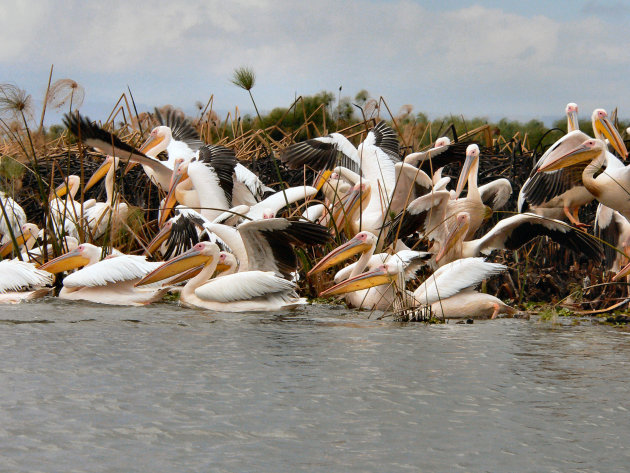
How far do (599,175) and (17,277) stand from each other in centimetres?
399

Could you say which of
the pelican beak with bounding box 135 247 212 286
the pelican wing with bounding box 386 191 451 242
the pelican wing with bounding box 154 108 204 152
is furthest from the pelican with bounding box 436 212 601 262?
the pelican wing with bounding box 154 108 204 152

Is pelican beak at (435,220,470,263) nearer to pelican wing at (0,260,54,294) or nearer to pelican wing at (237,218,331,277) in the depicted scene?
pelican wing at (237,218,331,277)

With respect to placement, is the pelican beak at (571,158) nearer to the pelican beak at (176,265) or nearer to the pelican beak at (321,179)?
the pelican beak at (321,179)

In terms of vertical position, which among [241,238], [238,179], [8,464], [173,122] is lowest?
[8,464]

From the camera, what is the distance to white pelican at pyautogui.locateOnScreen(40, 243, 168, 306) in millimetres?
6016

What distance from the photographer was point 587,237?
6090 millimetres

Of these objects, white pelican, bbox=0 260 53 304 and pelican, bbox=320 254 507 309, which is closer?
pelican, bbox=320 254 507 309

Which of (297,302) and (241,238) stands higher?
Result: (241,238)

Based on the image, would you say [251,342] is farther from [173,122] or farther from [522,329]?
[173,122]

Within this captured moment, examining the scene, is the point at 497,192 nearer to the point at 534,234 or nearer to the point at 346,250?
the point at 534,234

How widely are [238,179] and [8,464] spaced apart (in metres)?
5.52

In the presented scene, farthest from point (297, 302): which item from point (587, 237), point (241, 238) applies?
point (587, 237)

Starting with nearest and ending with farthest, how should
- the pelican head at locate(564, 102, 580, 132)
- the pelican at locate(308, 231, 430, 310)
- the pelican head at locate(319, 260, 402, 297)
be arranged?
1. the pelican head at locate(319, 260, 402, 297)
2. the pelican at locate(308, 231, 430, 310)
3. the pelican head at locate(564, 102, 580, 132)

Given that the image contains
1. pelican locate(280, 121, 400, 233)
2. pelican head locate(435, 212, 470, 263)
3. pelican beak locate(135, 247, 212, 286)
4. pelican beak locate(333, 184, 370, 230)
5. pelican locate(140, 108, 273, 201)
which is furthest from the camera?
pelican locate(140, 108, 273, 201)
